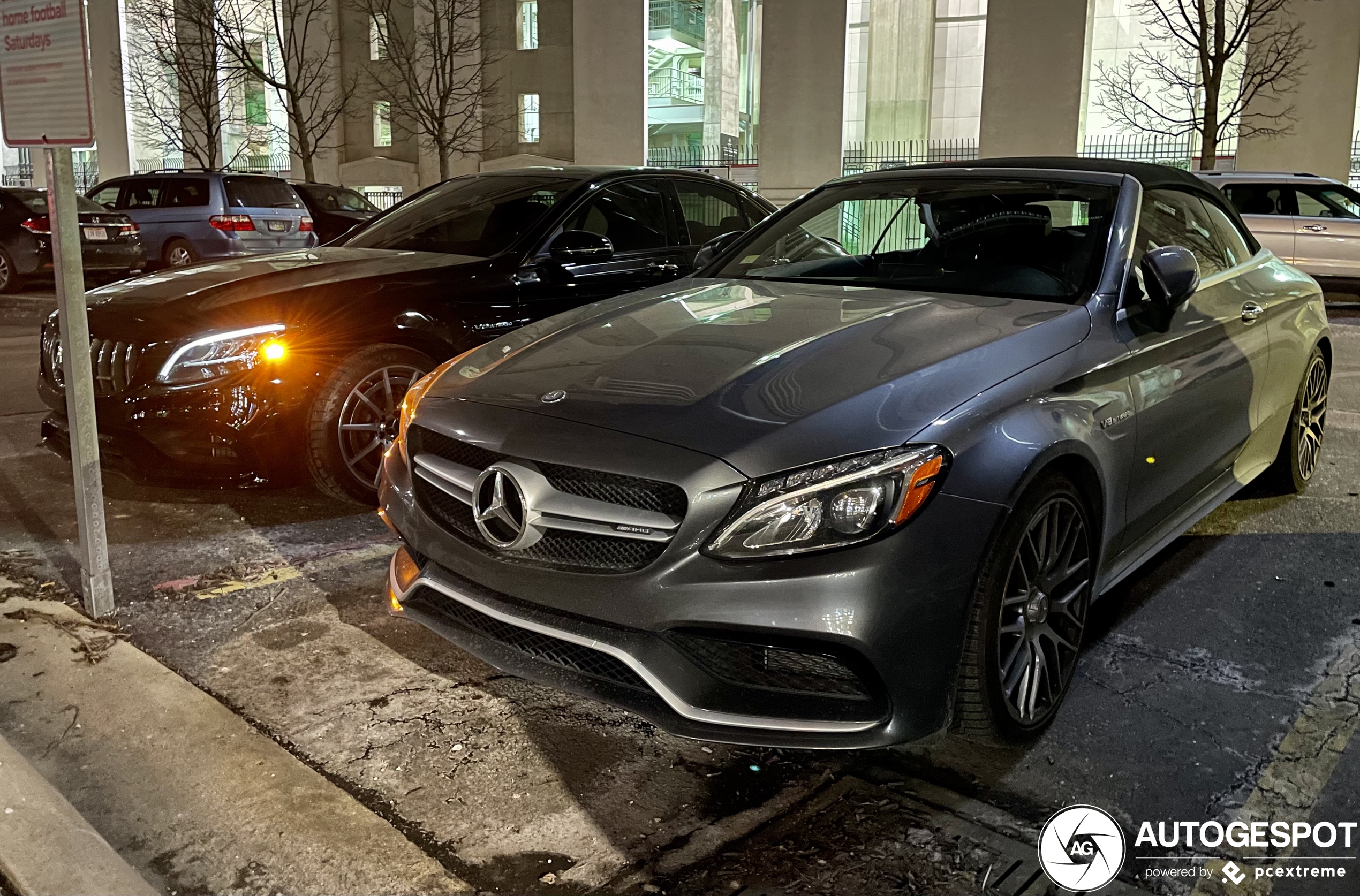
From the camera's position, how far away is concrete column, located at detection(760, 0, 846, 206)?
24328 millimetres

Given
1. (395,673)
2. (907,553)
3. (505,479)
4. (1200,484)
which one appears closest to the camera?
(907,553)

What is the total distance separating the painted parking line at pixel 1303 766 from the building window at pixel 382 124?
32.6m

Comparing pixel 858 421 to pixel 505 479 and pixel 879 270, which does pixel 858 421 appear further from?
pixel 879 270

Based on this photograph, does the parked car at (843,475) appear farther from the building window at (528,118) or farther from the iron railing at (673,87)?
the iron railing at (673,87)

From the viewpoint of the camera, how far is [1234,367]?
13.5 ft

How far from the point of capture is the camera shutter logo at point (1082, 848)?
254cm

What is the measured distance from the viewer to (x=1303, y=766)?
303cm

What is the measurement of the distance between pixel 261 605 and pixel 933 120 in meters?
30.4

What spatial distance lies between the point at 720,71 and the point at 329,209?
73.0 feet

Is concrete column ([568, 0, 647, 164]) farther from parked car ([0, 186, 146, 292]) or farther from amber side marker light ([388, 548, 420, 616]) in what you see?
amber side marker light ([388, 548, 420, 616])

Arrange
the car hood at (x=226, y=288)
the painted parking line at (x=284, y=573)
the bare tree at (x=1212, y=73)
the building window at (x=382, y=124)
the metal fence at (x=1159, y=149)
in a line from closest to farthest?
the painted parking line at (x=284, y=573) → the car hood at (x=226, y=288) → the bare tree at (x=1212, y=73) → the metal fence at (x=1159, y=149) → the building window at (x=382, y=124)

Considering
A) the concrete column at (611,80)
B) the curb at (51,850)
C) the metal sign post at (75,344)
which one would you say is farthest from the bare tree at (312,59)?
the curb at (51,850)

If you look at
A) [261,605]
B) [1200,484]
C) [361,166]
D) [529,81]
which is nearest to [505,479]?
[261,605]

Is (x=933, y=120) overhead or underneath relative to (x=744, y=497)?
overhead
